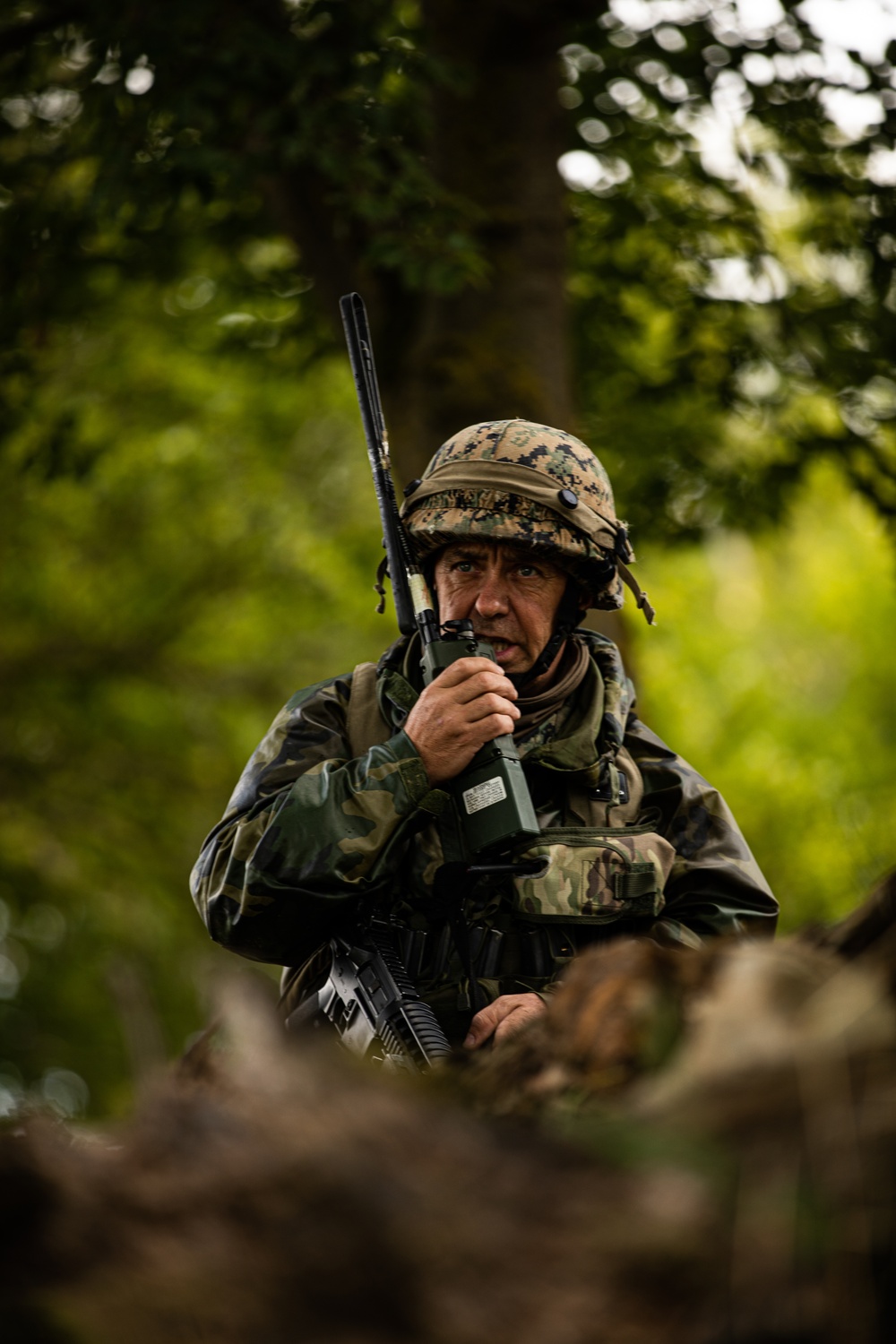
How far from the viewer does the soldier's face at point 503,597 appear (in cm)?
432

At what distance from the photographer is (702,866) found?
4117mm

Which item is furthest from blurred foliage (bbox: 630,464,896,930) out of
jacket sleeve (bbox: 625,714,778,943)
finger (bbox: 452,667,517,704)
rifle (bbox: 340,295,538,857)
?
finger (bbox: 452,667,517,704)

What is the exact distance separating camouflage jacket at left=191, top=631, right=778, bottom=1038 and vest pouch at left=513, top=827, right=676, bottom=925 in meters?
0.02

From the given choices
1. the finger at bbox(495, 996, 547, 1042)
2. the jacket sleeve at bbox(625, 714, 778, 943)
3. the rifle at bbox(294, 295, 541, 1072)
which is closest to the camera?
the finger at bbox(495, 996, 547, 1042)

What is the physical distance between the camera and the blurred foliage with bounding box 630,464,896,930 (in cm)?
→ 1253

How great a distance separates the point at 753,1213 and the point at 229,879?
255 centimetres

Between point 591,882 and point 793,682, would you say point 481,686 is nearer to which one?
point 591,882

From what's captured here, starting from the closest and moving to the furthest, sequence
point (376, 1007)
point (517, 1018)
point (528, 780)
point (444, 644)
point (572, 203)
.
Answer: point (517, 1018) < point (376, 1007) < point (444, 644) < point (528, 780) < point (572, 203)

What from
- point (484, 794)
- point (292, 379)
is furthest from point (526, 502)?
point (292, 379)

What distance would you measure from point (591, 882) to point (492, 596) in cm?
93

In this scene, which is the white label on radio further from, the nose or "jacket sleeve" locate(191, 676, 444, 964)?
the nose

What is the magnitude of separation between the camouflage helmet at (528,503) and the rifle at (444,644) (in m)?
0.09

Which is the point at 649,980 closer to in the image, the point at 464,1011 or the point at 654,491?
the point at 464,1011

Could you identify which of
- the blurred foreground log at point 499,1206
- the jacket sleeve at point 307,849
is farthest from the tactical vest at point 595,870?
the blurred foreground log at point 499,1206
